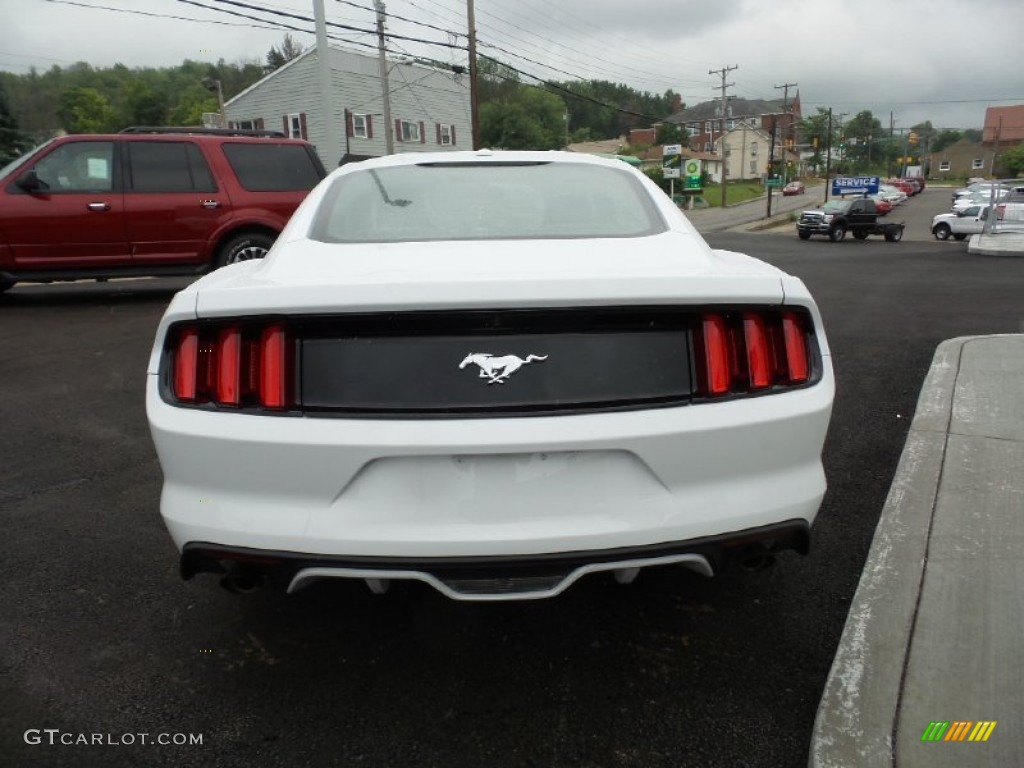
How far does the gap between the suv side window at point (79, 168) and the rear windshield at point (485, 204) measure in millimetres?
6850

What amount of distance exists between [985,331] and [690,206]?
194 ft

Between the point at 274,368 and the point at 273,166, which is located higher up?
the point at 273,166

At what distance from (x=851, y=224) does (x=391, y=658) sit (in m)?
31.6

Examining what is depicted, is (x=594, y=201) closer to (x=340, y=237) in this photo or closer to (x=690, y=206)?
(x=340, y=237)

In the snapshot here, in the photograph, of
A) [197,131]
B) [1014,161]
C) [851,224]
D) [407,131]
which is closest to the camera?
[197,131]

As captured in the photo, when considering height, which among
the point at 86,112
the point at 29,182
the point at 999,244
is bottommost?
the point at 999,244

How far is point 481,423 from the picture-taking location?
192 centimetres

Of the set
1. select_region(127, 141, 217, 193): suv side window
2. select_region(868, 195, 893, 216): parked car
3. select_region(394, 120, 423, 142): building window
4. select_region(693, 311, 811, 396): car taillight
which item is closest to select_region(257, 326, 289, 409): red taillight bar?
select_region(693, 311, 811, 396): car taillight

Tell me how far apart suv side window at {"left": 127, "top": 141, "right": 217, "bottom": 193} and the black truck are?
26.6 meters

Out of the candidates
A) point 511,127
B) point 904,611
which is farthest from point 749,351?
point 511,127

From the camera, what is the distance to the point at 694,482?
79.1 inches

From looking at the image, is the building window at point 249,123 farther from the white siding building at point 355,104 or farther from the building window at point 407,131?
the building window at point 407,131

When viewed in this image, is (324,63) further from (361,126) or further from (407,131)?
(407,131)

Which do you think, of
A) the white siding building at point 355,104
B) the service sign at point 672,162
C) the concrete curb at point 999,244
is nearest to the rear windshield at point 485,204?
the concrete curb at point 999,244
